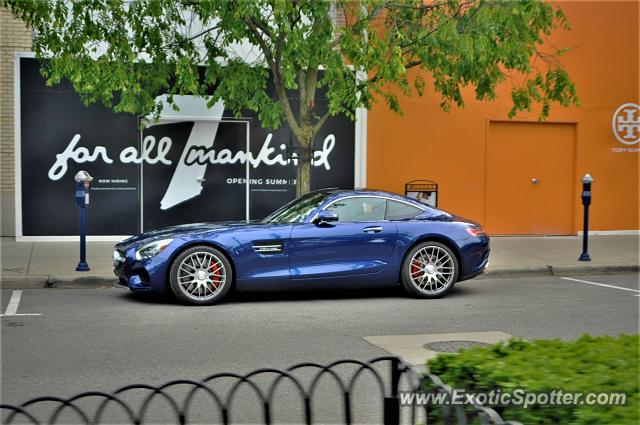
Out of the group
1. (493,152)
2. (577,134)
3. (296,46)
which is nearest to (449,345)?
(296,46)

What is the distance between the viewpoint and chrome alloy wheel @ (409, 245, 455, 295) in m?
10.4

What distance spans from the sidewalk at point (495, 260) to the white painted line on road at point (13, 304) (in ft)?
2.03

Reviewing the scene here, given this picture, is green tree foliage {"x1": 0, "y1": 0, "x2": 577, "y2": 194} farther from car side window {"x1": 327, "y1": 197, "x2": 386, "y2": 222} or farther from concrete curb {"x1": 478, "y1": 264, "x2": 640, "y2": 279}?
concrete curb {"x1": 478, "y1": 264, "x2": 640, "y2": 279}

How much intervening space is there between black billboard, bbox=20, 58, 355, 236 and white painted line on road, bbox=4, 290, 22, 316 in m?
5.17

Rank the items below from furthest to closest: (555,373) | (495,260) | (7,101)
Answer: (7,101) → (495,260) → (555,373)

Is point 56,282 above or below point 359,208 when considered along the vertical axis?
below

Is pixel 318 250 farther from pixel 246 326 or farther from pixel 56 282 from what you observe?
pixel 56 282

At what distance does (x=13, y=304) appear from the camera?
9.95 metres

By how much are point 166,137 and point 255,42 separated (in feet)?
14.0

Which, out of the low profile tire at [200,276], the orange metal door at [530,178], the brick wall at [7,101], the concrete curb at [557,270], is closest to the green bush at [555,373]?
the low profile tire at [200,276]

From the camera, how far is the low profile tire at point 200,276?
9.70 meters

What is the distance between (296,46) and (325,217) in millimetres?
2808

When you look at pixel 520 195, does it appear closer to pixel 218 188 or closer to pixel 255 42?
pixel 218 188

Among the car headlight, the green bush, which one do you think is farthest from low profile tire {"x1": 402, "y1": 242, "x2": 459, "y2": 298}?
the green bush
